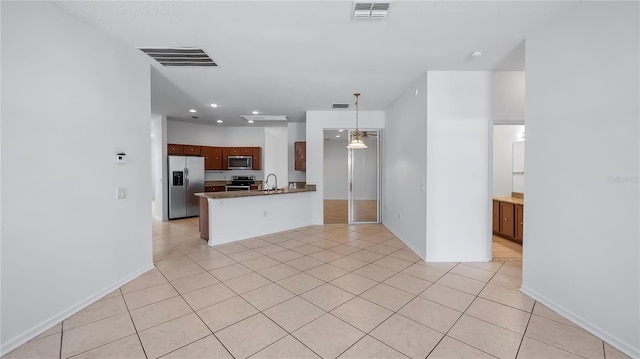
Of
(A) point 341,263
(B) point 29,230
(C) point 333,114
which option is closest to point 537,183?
(A) point 341,263

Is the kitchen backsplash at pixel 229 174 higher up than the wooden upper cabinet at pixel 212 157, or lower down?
lower down

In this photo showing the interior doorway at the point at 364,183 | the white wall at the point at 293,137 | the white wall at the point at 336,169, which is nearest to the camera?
the interior doorway at the point at 364,183

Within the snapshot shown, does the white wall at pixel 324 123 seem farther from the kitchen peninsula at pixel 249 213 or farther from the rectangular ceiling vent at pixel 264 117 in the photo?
the rectangular ceiling vent at pixel 264 117

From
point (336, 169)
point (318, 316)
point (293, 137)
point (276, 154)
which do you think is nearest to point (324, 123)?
point (293, 137)

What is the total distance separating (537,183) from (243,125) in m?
7.31

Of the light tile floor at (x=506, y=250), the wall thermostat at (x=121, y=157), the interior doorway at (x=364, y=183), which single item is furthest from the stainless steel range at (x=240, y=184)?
the light tile floor at (x=506, y=250)

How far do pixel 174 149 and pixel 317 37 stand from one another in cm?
574

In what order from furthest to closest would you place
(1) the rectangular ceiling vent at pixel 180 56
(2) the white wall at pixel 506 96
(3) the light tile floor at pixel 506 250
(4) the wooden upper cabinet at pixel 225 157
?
1. (4) the wooden upper cabinet at pixel 225 157
2. (3) the light tile floor at pixel 506 250
3. (2) the white wall at pixel 506 96
4. (1) the rectangular ceiling vent at pixel 180 56

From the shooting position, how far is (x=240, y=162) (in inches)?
306

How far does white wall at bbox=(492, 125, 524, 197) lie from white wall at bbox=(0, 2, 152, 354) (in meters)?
6.52

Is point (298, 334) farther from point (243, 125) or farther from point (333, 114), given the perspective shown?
point (243, 125)

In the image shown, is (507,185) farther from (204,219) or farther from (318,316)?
(204,219)

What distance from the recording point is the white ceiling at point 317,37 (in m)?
2.17

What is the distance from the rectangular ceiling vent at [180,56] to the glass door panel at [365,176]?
3.79m
